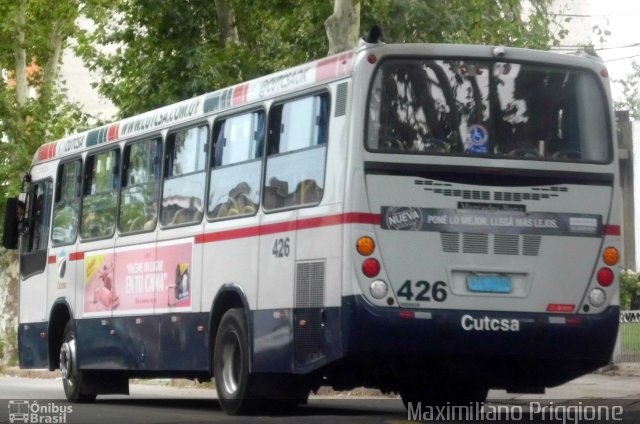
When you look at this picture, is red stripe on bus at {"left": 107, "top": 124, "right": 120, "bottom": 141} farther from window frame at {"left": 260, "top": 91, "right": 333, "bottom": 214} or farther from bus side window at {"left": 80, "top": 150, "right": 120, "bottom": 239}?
window frame at {"left": 260, "top": 91, "right": 333, "bottom": 214}

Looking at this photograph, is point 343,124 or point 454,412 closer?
point 343,124

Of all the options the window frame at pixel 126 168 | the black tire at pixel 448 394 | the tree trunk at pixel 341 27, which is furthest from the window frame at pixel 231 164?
the tree trunk at pixel 341 27

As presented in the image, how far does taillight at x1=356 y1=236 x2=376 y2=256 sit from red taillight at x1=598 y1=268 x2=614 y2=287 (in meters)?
2.09

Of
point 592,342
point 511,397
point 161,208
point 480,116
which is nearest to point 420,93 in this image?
point 480,116

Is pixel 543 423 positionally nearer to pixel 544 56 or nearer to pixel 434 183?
pixel 434 183

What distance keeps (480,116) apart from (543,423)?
8.83 feet

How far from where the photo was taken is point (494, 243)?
13.8m

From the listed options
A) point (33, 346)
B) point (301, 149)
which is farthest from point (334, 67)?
point (33, 346)

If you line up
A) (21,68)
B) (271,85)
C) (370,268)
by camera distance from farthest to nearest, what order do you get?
(21,68)
(271,85)
(370,268)

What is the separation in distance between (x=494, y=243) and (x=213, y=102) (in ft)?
13.9

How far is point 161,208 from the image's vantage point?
17781 millimetres

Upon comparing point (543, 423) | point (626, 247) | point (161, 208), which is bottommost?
point (543, 423)

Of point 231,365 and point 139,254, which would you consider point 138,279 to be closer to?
point 139,254

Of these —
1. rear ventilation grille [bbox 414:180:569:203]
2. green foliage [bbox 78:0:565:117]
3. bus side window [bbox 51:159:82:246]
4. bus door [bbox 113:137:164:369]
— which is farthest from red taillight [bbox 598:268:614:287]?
green foliage [bbox 78:0:565:117]
